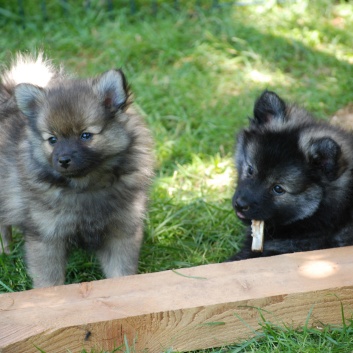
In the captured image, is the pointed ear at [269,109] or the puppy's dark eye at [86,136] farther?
the pointed ear at [269,109]

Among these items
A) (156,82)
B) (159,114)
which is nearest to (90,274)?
(159,114)

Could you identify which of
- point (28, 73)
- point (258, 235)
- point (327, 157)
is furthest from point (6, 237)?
point (327, 157)

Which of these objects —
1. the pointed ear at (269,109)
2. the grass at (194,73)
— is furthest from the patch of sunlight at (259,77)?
the pointed ear at (269,109)

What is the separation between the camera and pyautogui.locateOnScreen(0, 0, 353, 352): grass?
4.38 metres

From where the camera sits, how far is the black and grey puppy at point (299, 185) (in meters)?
3.64

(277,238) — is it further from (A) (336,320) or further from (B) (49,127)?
(B) (49,127)

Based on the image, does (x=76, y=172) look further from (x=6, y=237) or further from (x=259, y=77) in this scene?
(x=259, y=77)

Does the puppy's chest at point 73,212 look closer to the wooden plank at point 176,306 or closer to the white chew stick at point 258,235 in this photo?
the wooden plank at point 176,306

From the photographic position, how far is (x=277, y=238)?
393 cm

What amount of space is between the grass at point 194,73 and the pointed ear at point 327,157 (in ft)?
2.99

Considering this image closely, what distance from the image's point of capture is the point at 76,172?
3293 millimetres

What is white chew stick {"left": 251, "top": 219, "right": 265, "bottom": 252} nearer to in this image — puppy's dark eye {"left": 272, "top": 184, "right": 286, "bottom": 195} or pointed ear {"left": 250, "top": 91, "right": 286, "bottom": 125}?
puppy's dark eye {"left": 272, "top": 184, "right": 286, "bottom": 195}

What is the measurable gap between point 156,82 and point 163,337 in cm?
347

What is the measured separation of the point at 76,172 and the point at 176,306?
811mm
